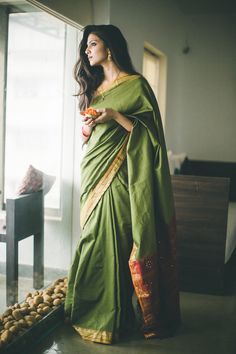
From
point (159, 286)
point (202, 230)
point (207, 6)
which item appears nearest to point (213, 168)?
point (207, 6)

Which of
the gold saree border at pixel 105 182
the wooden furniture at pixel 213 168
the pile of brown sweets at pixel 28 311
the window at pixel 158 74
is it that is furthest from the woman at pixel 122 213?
the wooden furniture at pixel 213 168

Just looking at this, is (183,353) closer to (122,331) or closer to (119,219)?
(122,331)

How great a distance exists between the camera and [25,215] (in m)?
2.80

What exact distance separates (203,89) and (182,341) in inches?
157

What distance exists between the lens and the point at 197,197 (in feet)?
10.5

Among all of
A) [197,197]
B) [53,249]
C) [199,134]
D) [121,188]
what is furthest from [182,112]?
[121,188]

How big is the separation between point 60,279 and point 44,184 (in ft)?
2.12

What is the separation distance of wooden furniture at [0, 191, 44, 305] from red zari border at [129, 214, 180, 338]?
737mm

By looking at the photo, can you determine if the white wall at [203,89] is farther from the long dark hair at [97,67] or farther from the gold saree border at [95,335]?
the gold saree border at [95,335]

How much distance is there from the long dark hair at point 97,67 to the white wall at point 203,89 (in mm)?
2915

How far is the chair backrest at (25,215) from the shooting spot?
8.70 ft

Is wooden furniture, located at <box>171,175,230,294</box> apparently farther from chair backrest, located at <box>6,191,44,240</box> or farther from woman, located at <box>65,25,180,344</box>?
chair backrest, located at <box>6,191,44,240</box>

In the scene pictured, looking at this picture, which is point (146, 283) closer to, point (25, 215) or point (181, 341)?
point (181, 341)

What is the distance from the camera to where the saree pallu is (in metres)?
2.37
